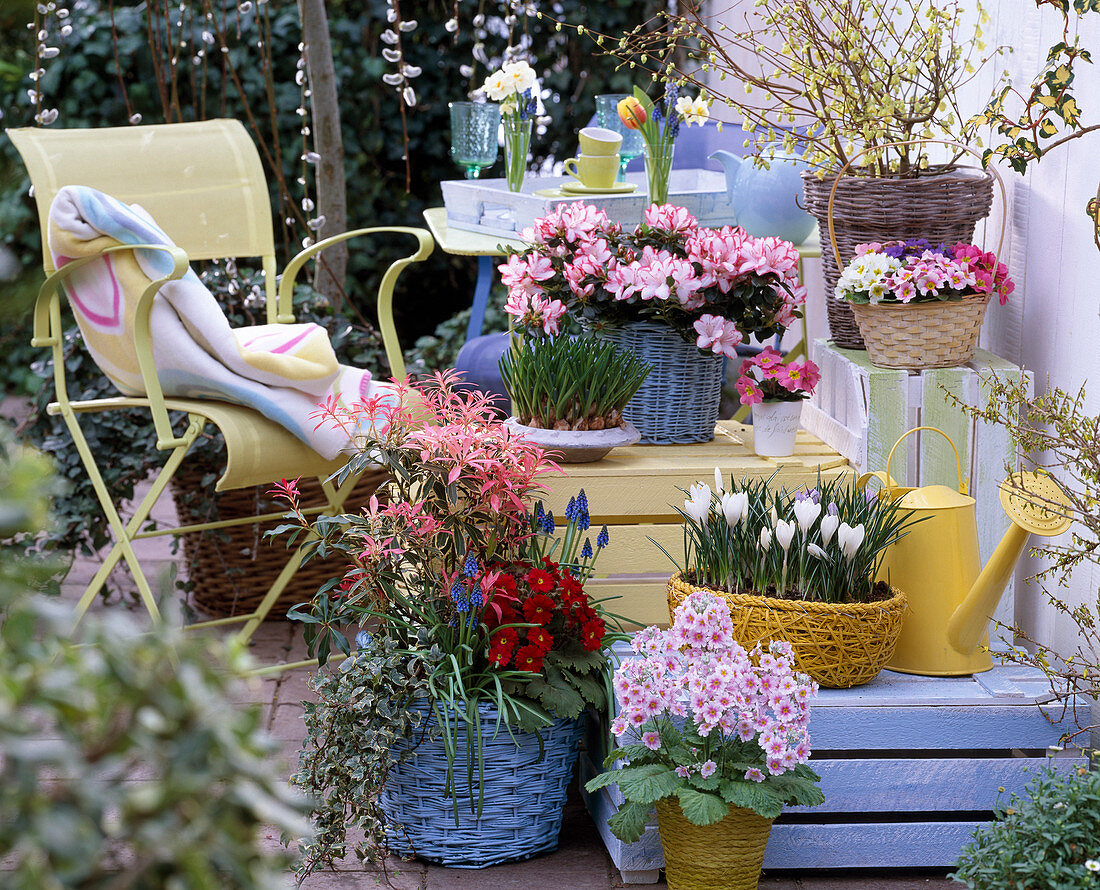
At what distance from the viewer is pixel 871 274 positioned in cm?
225

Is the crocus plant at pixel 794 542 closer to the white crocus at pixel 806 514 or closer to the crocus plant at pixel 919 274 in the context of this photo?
the white crocus at pixel 806 514

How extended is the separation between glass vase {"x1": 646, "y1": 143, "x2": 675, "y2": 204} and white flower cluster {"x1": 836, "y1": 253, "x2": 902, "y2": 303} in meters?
0.80

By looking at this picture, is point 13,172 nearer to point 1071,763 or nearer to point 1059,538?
point 1071,763

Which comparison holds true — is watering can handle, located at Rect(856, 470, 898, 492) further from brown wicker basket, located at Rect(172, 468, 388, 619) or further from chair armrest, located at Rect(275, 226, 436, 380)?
brown wicker basket, located at Rect(172, 468, 388, 619)

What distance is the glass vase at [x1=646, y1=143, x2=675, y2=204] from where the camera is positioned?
9.75 feet

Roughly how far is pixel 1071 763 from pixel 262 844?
136 centimetres

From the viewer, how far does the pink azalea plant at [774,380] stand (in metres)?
2.36

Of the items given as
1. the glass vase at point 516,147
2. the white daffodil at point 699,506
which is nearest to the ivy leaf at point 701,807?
the white daffodil at point 699,506

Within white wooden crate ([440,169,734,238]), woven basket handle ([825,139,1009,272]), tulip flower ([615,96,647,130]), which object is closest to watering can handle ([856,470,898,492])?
woven basket handle ([825,139,1009,272])

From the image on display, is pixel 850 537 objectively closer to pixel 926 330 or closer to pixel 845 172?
pixel 926 330

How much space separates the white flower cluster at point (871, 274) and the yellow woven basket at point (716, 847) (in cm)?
98

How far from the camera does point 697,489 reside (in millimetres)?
2094

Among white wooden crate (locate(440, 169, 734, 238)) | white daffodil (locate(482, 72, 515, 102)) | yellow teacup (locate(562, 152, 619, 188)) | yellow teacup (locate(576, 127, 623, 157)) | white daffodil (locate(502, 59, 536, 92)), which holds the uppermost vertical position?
white daffodil (locate(502, 59, 536, 92))

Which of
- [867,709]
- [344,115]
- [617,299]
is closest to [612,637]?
[867,709]
